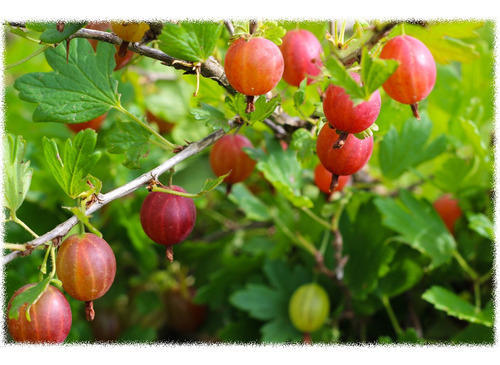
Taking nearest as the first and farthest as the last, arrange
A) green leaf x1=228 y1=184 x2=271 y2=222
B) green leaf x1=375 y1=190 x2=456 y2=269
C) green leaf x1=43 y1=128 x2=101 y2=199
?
green leaf x1=43 y1=128 x2=101 y2=199, green leaf x1=375 y1=190 x2=456 y2=269, green leaf x1=228 y1=184 x2=271 y2=222

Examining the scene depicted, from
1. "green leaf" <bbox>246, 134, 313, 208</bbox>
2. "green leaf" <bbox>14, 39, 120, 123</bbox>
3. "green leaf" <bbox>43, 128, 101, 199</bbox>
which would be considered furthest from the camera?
"green leaf" <bbox>246, 134, 313, 208</bbox>

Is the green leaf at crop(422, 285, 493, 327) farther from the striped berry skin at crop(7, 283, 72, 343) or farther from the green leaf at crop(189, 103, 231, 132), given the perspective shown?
the striped berry skin at crop(7, 283, 72, 343)

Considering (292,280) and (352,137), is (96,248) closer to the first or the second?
(352,137)

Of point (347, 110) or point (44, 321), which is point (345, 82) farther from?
point (44, 321)

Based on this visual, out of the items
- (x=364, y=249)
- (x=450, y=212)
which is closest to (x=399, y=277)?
(x=364, y=249)

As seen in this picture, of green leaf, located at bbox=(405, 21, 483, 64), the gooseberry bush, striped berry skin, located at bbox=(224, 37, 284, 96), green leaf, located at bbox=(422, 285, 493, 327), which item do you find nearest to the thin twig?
the gooseberry bush
